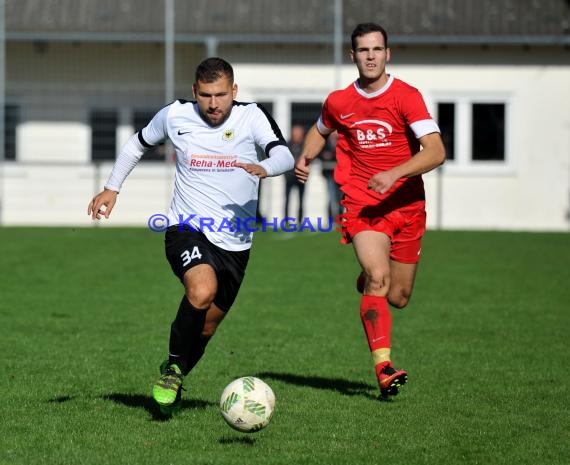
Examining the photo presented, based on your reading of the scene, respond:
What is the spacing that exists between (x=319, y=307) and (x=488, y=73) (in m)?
18.5

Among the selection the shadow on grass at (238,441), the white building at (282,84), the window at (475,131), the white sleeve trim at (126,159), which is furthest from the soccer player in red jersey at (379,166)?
the window at (475,131)

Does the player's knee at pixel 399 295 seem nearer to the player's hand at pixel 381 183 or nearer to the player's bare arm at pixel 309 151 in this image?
the player's bare arm at pixel 309 151

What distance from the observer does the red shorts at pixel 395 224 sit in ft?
27.1

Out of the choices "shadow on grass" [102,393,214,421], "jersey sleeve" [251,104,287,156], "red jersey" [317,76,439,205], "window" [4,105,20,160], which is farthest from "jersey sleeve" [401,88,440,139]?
"window" [4,105,20,160]

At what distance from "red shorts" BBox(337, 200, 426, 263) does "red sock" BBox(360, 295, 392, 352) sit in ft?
1.53

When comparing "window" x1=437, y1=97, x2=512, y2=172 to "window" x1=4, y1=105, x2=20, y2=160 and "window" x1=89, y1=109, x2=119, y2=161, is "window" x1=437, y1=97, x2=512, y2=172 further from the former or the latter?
"window" x1=4, y1=105, x2=20, y2=160

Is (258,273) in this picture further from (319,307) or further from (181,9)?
(181,9)

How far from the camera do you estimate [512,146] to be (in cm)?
3067

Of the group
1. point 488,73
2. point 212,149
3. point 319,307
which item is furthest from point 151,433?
point 488,73

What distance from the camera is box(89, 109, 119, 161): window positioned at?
29.3 meters

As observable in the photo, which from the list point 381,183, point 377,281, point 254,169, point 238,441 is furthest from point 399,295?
point 238,441

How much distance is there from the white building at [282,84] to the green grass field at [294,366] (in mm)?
10431

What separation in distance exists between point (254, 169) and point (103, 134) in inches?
910

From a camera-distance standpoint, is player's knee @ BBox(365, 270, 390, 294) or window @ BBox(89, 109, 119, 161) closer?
player's knee @ BBox(365, 270, 390, 294)
